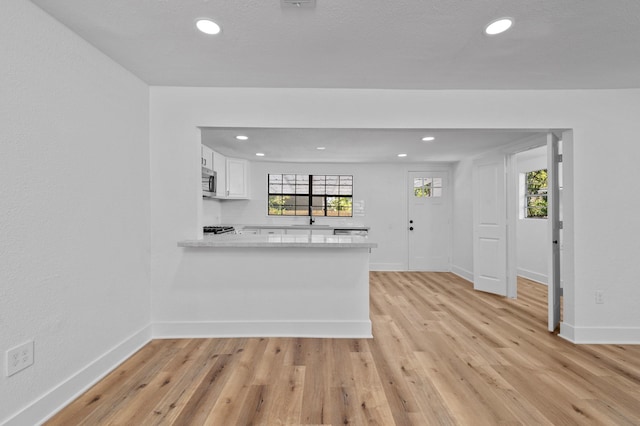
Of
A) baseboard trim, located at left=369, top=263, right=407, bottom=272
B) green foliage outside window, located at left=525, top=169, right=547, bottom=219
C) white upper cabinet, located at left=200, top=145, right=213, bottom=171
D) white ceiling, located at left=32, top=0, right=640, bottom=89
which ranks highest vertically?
white ceiling, located at left=32, top=0, right=640, bottom=89

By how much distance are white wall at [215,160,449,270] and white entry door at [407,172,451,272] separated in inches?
5.8

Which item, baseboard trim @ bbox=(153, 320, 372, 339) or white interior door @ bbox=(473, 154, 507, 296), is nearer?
baseboard trim @ bbox=(153, 320, 372, 339)

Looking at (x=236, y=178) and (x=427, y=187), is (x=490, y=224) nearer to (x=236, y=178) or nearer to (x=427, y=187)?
(x=427, y=187)

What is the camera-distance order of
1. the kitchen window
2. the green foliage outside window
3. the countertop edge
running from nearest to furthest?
the countertop edge < the green foliage outside window < the kitchen window

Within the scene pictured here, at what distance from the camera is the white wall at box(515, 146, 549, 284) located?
15.6ft

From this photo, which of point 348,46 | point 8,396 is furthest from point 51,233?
point 348,46

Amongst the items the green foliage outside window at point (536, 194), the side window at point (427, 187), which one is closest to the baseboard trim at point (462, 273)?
the side window at point (427, 187)

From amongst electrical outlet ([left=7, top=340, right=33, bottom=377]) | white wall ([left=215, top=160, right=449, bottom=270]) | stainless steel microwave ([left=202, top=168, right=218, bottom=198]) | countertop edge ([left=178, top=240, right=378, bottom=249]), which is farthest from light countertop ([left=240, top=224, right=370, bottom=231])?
electrical outlet ([left=7, top=340, right=33, bottom=377])

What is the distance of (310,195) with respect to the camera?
232 inches

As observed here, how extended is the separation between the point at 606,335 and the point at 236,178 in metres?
5.26

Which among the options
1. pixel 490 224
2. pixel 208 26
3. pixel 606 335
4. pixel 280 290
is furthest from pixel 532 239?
pixel 208 26

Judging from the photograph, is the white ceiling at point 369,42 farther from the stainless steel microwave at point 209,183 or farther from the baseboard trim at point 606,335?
the baseboard trim at point 606,335

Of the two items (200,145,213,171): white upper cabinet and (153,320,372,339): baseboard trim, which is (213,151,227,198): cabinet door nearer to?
(200,145,213,171): white upper cabinet

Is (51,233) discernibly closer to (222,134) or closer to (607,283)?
(222,134)
